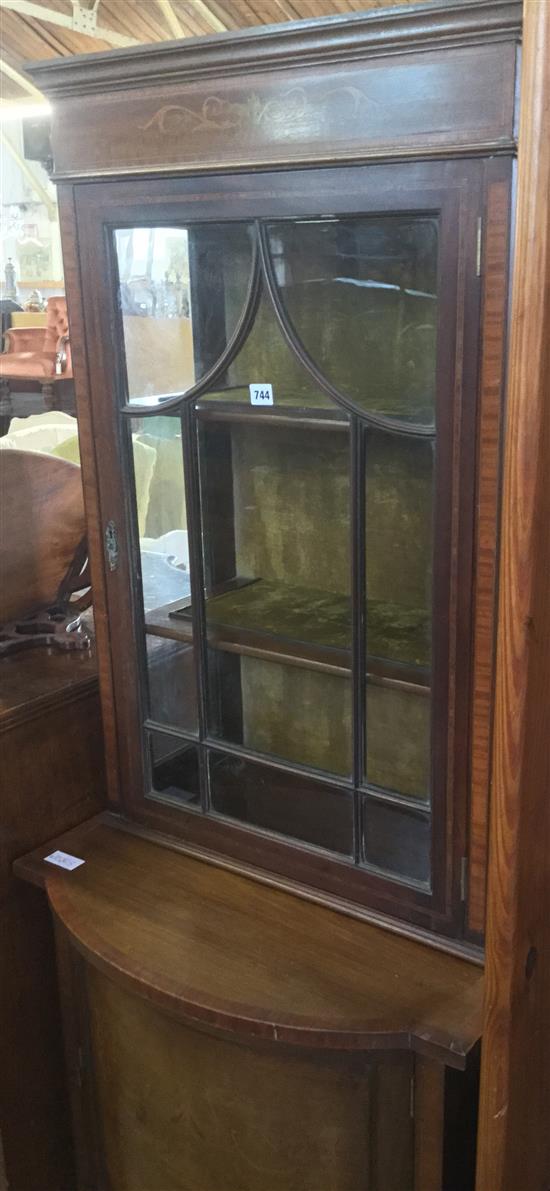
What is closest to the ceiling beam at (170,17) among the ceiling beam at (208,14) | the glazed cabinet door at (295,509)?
the ceiling beam at (208,14)

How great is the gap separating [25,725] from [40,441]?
4.69 ft

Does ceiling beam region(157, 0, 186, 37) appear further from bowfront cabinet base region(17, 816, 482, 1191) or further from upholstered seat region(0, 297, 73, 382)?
A: bowfront cabinet base region(17, 816, 482, 1191)

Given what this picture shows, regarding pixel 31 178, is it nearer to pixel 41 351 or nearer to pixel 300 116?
pixel 41 351

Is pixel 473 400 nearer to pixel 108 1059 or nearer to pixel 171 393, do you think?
pixel 171 393

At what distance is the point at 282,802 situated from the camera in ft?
3.72

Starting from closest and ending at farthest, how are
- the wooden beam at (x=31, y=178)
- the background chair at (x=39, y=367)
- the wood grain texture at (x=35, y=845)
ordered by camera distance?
the wood grain texture at (x=35, y=845), the background chair at (x=39, y=367), the wooden beam at (x=31, y=178)

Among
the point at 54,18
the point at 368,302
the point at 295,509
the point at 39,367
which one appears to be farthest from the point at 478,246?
the point at 54,18

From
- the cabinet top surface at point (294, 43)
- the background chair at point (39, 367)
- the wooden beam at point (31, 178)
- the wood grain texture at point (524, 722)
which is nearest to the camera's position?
the wood grain texture at point (524, 722)

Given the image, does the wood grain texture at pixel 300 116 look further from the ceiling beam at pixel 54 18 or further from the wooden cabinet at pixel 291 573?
the ceiling beam at pixel 54 18

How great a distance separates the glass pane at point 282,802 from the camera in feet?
3.55

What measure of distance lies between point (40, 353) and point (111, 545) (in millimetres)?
2896

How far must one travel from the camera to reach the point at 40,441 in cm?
250

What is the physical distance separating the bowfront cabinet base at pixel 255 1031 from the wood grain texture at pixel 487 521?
0.12 metres

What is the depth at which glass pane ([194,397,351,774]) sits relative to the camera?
Result: 106 cm
